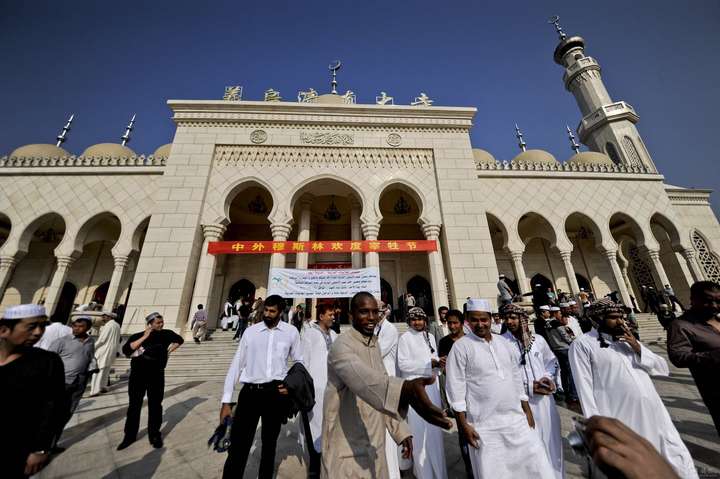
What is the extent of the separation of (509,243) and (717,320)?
31.6ft

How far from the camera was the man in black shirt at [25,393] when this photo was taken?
1.56m

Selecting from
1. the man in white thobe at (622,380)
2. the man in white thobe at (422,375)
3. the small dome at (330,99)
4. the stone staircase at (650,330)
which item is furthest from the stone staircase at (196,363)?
the stone staircase at (650,330)

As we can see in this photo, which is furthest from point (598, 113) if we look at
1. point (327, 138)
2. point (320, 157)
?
point (320, 157)

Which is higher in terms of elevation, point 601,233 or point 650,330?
point 601,233

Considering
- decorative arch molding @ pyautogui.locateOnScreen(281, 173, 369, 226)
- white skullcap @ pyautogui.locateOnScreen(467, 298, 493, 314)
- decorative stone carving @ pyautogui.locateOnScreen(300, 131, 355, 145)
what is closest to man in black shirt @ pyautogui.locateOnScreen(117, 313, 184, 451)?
white skullcap @ pyautogui.locateOnScreen(467, 298, 493, 314)

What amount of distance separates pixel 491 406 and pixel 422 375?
927 millimetres

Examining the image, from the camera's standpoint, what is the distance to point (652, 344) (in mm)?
7820

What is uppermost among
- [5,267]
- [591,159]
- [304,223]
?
[591,159]

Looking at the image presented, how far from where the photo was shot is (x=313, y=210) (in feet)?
45.2

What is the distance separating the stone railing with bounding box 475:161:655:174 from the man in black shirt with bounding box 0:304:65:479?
44.5ft

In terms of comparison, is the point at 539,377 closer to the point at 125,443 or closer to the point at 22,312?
the point at 22,312

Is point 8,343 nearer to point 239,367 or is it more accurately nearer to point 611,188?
point 239,367

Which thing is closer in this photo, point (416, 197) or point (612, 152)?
point (416, 197)

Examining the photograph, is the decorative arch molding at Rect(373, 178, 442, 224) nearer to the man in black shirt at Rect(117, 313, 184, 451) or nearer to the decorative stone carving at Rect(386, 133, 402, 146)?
the decorative stone carving at Rect(386, 133, 402, 146)
